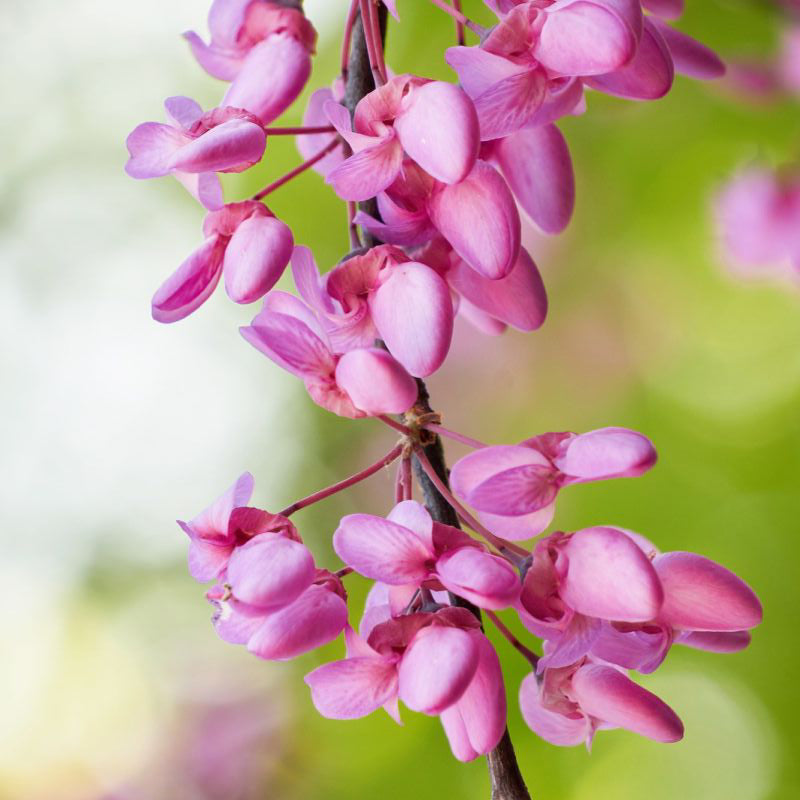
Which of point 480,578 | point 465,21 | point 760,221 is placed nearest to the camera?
point 480,578

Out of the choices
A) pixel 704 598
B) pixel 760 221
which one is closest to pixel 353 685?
pixel 704 598

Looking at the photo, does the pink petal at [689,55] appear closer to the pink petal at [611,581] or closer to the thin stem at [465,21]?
the thin stem at [465,21]

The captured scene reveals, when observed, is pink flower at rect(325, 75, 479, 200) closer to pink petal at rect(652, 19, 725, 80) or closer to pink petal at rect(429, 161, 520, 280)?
pink petal at rect(429, 161, 520, 280)

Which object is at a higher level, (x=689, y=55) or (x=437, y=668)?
(x=689, y=55)

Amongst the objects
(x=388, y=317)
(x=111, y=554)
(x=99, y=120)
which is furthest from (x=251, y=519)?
(x=99, y=120)

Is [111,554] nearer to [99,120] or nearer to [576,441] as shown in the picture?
[99,120]

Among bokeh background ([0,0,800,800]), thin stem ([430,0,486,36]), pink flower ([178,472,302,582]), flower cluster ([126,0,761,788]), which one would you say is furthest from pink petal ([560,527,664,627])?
bokeh background ([0,0,800,800])

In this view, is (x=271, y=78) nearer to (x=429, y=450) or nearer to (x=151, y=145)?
(x=151, y=145)
